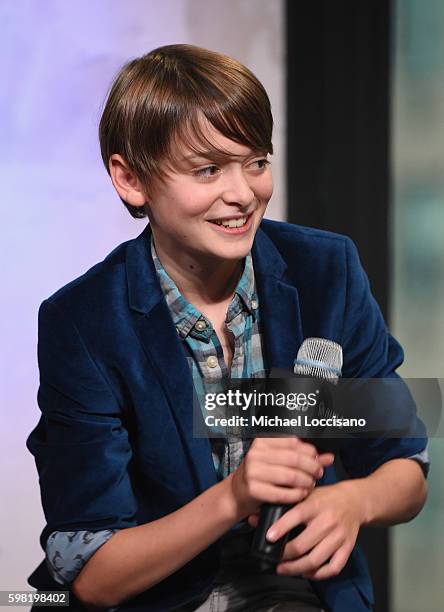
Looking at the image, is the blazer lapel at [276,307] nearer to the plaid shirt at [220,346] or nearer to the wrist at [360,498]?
the plaid shirt at [220,346]

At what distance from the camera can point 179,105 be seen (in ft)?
3.84

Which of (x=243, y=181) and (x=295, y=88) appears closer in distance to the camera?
(x=243, y=181)

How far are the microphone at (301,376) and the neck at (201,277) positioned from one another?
0.85 ft

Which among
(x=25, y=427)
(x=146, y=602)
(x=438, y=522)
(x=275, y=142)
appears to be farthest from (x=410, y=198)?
(x=146, y=602)

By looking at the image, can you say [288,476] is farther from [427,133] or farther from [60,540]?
[427,133]

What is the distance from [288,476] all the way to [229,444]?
0.96 feet

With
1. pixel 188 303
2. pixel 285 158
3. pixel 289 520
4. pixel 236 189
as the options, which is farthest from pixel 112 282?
pixel 285 158

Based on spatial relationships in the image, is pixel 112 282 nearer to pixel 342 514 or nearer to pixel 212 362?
pixel 212 362

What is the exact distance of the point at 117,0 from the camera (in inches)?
77.4

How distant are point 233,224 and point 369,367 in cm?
27

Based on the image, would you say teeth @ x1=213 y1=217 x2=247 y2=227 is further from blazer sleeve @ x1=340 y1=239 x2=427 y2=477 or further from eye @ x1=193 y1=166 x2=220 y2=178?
blazer sleeve @ x1=340 y1=239 x2=427 y2=477

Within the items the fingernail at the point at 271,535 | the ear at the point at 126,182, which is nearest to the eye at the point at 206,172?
the ear at the point at 126,182

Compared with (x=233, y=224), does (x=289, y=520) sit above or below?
below

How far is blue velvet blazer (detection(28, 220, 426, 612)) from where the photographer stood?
119 cm
